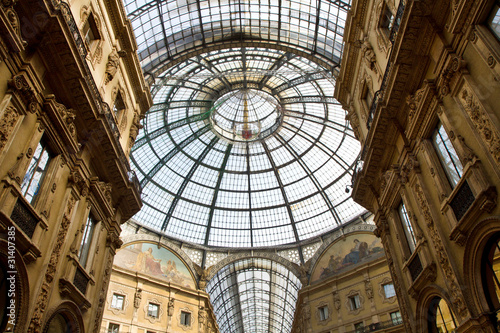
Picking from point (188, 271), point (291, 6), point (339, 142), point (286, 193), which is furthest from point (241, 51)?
point (188, 271)

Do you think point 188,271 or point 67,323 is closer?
point 67,323

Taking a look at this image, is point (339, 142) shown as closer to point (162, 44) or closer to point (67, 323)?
point (162, 44)

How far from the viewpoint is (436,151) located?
1311cm

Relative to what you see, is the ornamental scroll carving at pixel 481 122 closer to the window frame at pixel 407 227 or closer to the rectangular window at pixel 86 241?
the window frame at pixel 407 227

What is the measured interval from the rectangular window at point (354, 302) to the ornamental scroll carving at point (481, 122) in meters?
24.2

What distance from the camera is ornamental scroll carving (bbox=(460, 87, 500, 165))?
9180 mm

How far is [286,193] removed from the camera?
42844 mm

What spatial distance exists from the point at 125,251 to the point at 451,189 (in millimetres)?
28409

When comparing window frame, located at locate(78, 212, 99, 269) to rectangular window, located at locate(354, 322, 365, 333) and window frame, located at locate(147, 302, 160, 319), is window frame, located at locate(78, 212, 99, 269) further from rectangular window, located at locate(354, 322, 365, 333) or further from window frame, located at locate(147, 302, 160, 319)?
rectangular window, located at locate(354, 322, 365, 333)

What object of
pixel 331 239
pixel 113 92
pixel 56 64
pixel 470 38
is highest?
pixel 331 239

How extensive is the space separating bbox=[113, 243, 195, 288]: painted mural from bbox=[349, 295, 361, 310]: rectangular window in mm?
Result: 15330

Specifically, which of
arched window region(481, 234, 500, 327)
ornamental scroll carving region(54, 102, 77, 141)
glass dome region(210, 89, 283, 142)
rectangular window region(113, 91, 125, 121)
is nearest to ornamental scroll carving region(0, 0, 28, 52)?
ornamental scroll carving region(54, 102, 77, 141)

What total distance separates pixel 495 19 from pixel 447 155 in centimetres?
450

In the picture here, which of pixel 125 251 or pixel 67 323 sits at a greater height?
pixel 125 251
